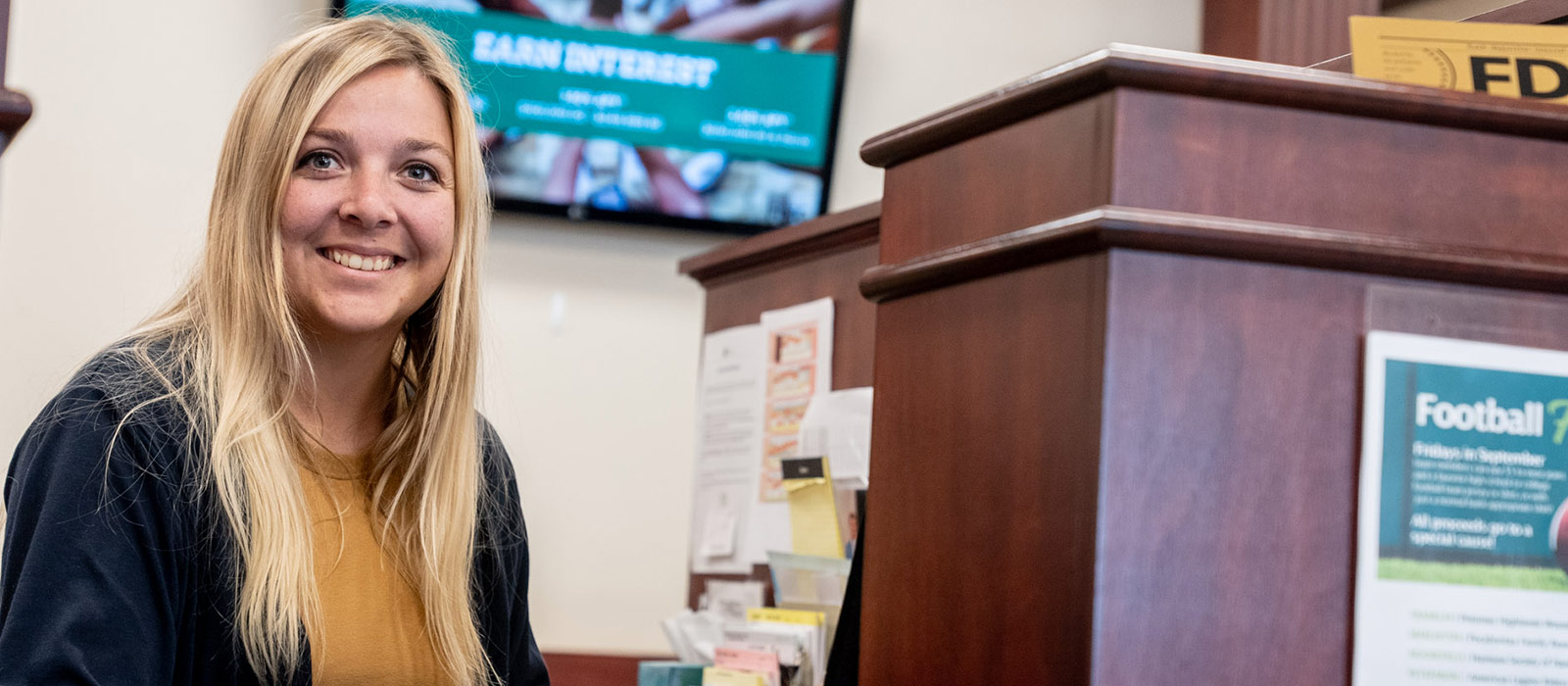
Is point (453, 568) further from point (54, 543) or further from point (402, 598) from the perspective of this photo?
point (54, 543)

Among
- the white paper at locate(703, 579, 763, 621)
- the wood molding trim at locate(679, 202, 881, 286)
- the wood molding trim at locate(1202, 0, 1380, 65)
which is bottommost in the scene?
the white paper at locate(703, 579, 763, 621)

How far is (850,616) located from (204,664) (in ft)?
1.94

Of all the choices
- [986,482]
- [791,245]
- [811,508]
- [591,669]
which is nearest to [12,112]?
[986,482]

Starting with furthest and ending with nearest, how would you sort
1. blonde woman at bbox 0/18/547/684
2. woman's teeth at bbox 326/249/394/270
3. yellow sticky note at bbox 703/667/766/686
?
1. yellow sticky note at bbox 703/667/766/686
2. woman's teeth at bbox 326/249/394/270
3. blonde woman at bbox 0/18/547/684

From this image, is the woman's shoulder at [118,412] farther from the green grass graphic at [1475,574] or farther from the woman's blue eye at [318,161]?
the green grass graphic at [1475,574]

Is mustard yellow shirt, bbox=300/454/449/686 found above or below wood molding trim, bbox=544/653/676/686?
above

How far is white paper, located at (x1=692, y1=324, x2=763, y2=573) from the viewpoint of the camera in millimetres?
2232

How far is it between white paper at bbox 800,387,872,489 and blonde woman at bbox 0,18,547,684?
1.27 ft

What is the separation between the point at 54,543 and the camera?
3.88ft

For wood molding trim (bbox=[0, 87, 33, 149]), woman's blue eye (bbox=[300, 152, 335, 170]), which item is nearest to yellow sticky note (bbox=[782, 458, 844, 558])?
woman's blue eye (bbox=[300, 152, 335, 170])

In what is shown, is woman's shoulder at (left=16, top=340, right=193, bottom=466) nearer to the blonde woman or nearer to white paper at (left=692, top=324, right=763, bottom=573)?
the blonde woman

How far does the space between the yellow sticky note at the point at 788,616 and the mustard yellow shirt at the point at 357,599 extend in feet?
1.59

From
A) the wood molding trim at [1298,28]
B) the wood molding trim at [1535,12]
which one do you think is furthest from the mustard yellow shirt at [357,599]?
the wood molding trim at [1298,28]

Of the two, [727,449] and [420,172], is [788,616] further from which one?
[420,172]
